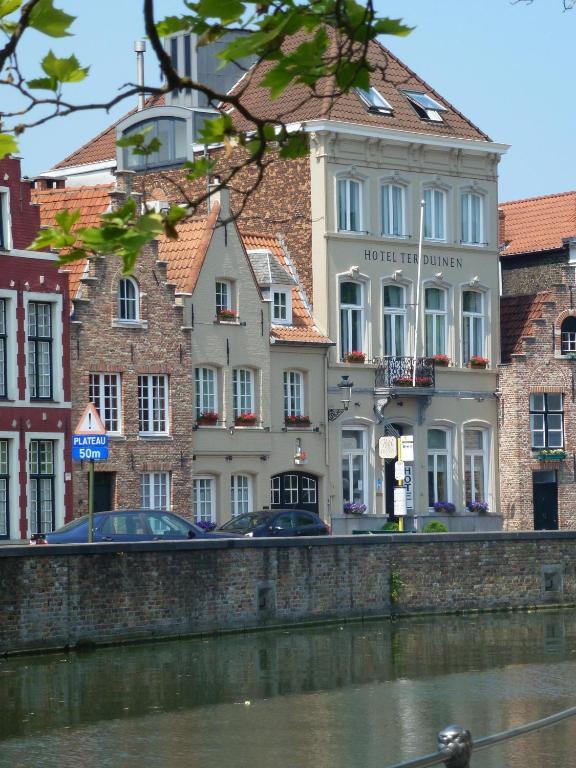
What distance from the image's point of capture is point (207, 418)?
4522 centimetres

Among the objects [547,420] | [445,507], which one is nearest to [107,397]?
[445,507]

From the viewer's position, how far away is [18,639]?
2833cm

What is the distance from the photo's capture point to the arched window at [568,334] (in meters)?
53.9

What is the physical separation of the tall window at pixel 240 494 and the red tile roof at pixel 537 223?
14.8 meters

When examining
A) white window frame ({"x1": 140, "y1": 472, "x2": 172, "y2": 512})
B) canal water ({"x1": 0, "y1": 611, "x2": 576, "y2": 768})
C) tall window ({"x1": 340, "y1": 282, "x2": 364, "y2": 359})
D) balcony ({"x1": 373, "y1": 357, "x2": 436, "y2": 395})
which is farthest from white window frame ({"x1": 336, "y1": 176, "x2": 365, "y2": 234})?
canal water ({"x1": 0, "y1": 611, "x2": 576, "y2": 768})

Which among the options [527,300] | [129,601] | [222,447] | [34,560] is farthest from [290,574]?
[527,300]

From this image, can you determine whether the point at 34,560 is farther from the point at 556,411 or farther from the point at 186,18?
the point at 556,411

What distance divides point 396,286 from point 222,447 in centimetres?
844

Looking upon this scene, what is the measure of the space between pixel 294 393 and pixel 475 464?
7021mm

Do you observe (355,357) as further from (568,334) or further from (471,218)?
(568,334)

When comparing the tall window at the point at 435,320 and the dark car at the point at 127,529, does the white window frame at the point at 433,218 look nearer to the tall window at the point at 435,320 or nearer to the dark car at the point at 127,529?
the tall window at the point at 435,320

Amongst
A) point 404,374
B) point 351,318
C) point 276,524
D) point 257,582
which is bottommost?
point 257,582

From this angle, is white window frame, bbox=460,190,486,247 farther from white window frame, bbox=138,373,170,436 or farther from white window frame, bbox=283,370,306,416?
white window frame, bbox=138,373,170,436

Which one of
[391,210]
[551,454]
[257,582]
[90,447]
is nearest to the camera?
[90,447]
